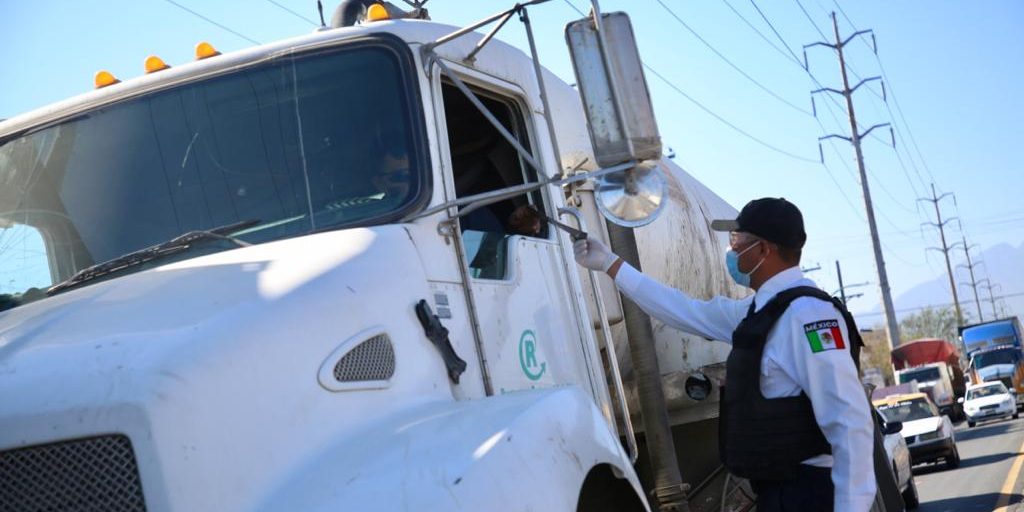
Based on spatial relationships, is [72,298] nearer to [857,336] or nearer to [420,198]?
[420,198]

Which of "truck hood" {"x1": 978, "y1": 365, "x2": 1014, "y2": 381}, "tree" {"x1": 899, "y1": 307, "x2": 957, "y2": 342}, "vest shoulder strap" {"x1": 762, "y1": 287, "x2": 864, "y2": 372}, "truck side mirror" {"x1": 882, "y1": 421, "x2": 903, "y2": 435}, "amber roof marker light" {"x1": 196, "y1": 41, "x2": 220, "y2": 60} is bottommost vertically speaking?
"tree" {"x1": 899, "y1": 307, "x2": 957, "y2": 342}

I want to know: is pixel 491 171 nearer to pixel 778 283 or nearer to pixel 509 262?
pixel 509 262

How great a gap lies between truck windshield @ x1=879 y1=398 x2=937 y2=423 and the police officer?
21.2 meters

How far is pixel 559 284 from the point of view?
4.90 m

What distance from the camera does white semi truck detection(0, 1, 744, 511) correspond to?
2.92 m

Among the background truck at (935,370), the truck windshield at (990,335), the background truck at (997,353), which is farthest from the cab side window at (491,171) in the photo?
the truck windshield at (990,335)

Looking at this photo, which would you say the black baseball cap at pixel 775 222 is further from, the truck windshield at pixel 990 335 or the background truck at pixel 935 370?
the truck windshield at pixel 990 335

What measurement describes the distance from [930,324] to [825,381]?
14784 cm

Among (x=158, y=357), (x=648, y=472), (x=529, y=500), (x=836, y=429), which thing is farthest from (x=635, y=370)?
(x=158, y=357)

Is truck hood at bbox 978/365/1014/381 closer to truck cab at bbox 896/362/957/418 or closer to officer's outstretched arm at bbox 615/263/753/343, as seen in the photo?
truck cab at bbox 896/362/957/418

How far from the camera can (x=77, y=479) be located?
2844 mm

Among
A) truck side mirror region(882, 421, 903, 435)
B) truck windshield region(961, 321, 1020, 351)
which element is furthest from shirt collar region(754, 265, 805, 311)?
truck windshield region(961, 321, 1020, 351)

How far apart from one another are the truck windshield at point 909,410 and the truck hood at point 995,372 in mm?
27564

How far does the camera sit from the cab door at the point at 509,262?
13.8 ft
